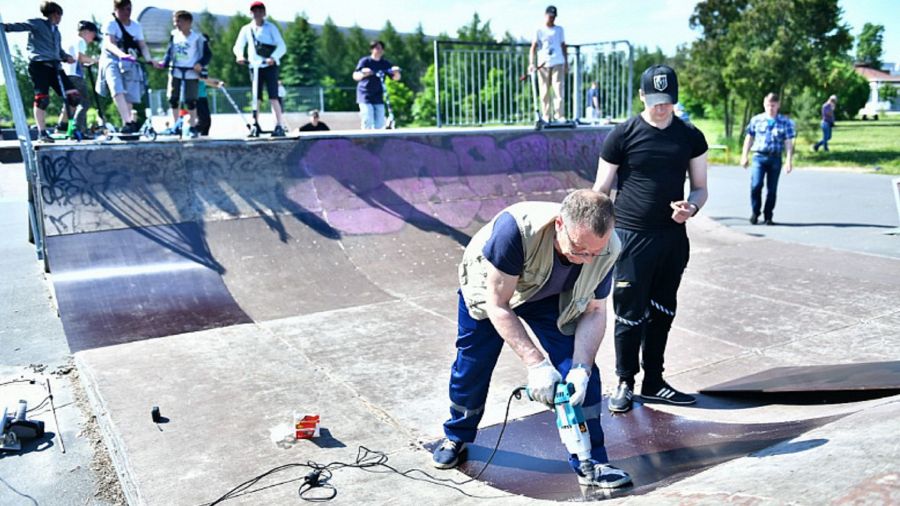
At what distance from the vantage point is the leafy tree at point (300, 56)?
5372 cm

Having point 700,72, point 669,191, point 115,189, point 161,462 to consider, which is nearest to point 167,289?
point 115,189

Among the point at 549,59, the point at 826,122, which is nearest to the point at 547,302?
the point at 549,59

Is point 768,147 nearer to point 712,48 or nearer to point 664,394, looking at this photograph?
point 664,394

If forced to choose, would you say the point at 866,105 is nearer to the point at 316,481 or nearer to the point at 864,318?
the point at 864,318

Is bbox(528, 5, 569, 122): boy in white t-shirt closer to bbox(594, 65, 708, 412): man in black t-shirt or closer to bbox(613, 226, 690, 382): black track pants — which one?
bbox(594, 65, 708, 412): man in black t-shirt

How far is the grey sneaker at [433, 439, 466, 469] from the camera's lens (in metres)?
3.75

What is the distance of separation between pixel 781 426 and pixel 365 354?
→ 3.13 metres

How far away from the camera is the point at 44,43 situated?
29.2 feet

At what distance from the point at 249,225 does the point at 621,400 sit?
528cm

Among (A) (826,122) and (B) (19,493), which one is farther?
(A) (826,122)

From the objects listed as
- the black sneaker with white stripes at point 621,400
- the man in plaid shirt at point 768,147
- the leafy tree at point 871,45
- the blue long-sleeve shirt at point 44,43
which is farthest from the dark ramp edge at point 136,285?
the leafy tree at point 871,45

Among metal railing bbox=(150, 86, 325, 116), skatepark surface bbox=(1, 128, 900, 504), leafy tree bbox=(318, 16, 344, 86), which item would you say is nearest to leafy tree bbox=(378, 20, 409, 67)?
leafy tree bbox=(318, 16, 344, 86)

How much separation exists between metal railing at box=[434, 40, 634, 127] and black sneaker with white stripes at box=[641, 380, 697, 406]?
8723 millimetres

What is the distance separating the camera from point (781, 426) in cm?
396
